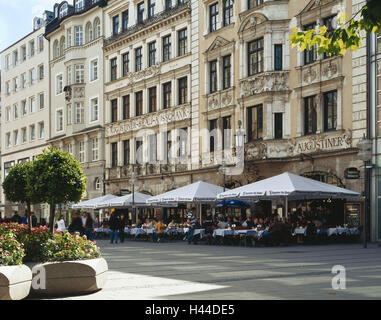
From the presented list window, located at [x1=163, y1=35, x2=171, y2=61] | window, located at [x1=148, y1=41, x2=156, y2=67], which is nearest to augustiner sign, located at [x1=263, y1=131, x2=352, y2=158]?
window, located at [x1=163, y1=35, x2=171, y2=61]

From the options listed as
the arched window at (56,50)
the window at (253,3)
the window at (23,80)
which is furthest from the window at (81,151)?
the window at (253,3)

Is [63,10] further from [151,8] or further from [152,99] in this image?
[152,99]

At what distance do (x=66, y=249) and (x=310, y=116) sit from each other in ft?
74.4

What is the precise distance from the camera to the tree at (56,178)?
2830 centimetres

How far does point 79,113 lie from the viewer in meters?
54.5

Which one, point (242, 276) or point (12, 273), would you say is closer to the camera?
point (12, 273)

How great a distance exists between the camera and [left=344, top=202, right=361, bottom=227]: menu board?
96.0ft

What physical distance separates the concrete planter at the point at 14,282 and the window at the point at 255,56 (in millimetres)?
25498

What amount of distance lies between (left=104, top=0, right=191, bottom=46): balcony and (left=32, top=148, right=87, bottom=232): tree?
16326mm

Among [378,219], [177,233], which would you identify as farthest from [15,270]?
[177,233]

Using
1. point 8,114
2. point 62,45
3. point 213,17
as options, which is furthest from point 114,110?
point 8,114

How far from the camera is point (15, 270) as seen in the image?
10.4 meters

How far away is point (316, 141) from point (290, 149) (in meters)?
1.91
